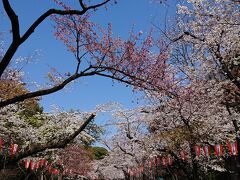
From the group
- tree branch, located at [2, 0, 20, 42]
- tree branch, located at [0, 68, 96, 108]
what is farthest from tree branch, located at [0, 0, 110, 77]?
tree branch, located at [0, 68, 96, 108]

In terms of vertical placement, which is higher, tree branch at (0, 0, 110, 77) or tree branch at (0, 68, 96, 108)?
tree branch at (0, 0, 110, 77)

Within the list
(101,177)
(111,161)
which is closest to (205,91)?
(111,161)

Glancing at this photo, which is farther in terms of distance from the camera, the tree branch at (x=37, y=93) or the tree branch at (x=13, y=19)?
the tree branch at (x=37, y=93)

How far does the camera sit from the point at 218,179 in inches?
1008

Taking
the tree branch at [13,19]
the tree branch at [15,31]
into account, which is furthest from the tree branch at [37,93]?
the tree branch at [13,19]

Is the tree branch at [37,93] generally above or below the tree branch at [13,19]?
below

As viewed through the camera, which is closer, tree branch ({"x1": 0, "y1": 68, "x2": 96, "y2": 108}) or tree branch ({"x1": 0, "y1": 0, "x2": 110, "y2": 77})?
tree branch ({"x1": 0, "y1": 0, "x2": 110, "y2": 77})

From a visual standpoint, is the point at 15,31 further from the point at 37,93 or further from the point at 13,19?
the point at 37,93

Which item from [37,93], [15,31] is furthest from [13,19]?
[37,93]

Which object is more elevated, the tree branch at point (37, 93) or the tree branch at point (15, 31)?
the tree branch at point (15, 31)

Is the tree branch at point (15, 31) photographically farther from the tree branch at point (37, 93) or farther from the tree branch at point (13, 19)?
the tree branch at point (37, 93)

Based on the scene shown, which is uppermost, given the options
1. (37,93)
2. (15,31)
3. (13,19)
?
(13,19)

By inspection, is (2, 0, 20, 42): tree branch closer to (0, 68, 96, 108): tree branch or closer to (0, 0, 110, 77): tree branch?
(0, 0, 110, 77): tree branch

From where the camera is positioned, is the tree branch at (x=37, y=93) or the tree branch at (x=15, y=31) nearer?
the tree branch at (x=15, y=31)
